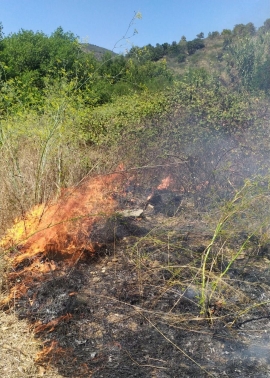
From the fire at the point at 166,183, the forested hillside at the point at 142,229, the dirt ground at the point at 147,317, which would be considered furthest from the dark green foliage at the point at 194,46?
the dirt ground at the point at 147,317

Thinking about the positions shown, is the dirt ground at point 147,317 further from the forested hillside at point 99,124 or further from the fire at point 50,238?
the forested hillside at point 99,124

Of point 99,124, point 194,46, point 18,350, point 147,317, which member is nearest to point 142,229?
point 147,317

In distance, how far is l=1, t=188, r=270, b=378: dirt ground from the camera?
100.0 inches

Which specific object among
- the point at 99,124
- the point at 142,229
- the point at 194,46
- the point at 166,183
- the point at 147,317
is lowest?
the point at 147,317

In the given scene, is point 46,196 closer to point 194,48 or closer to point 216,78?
point 216,78

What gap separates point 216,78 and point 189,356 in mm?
5083

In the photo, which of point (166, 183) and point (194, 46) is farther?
point (194, 46)

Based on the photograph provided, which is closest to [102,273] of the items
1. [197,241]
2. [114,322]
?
[114,322]

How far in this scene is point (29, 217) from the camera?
4352 mm

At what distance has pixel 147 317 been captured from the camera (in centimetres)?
300

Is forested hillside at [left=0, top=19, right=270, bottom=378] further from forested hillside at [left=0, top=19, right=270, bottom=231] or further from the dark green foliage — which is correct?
the dark green foliage

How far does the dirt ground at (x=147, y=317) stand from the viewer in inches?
100.0

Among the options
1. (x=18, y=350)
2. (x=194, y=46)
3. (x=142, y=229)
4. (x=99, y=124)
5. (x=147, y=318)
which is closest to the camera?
(x=18, y=350)

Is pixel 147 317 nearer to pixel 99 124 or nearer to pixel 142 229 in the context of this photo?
pixel 142 229
